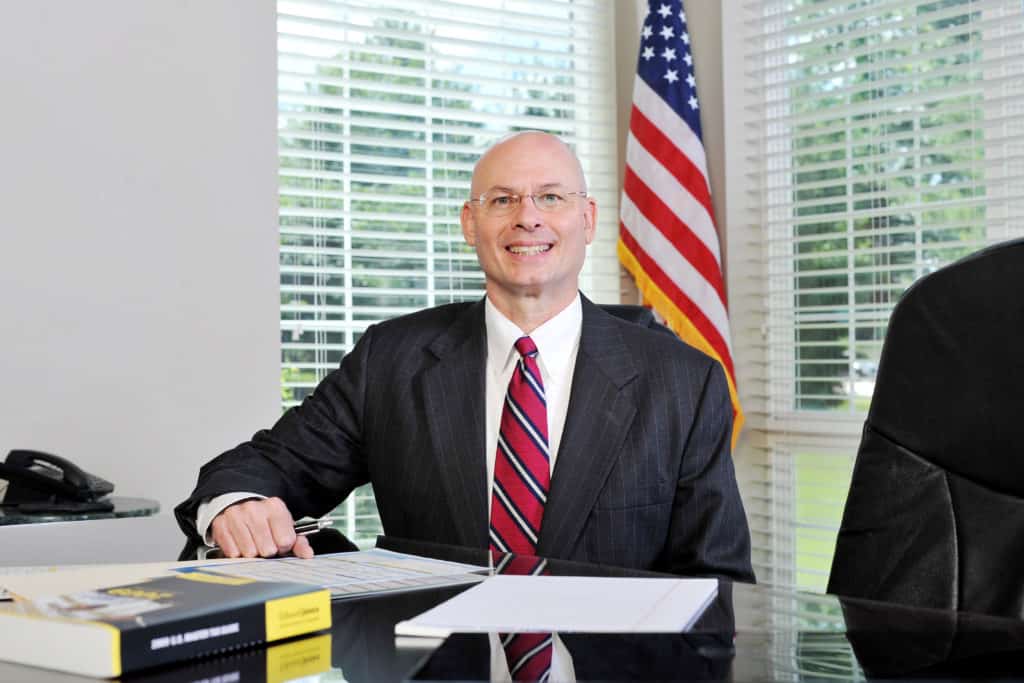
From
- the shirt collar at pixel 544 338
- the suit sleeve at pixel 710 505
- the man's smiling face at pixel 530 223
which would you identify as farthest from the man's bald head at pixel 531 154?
the suit sleeve at pixel 710 505

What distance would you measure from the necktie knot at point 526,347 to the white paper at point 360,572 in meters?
0.71

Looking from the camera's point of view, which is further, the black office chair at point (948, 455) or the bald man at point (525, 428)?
the bald man at point (525, 428)

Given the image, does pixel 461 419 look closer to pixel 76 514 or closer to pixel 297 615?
pixel 76 514

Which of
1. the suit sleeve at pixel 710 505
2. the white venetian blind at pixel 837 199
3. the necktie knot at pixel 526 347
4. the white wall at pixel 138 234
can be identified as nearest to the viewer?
the suit sleeve at pixel 710 505

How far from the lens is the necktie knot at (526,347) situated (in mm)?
2010

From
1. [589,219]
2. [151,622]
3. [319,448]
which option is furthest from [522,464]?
[151,622]

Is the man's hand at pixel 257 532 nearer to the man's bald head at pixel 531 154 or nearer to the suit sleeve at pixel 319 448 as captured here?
the suit sleeve at pixel 319 448

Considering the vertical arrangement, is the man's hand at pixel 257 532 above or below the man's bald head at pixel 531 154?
below

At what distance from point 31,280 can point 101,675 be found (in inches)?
81.6

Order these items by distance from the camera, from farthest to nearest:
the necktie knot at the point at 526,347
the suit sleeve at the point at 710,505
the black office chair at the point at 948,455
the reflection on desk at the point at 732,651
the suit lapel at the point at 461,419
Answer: the necktie knot at the point at 526,347, the suit lapel at the point at 461,419, the suit sleeve at the point at 710,505, the black office chair at the point at 948,455, the reflection on desk at the point at 732,651

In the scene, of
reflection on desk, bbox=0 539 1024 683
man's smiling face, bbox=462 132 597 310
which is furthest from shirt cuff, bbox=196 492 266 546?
man's smiling face, bbox=462 132 597 310

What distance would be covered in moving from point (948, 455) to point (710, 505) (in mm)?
504

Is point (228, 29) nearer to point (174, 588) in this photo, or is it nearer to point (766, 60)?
point (766, 60)

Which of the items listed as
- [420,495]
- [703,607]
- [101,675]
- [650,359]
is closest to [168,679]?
[101,675]
